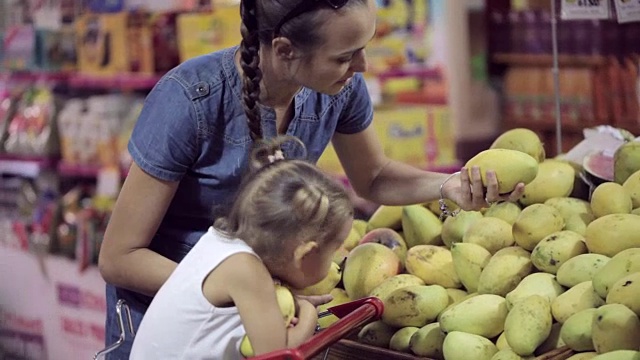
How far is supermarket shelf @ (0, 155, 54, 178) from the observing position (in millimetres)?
5129

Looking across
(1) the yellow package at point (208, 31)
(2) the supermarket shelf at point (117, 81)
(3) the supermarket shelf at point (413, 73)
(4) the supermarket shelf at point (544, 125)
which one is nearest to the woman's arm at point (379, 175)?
(1) the yellow package at point (208, 31)

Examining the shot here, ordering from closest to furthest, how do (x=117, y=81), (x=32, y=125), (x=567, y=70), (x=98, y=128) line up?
(x=117, y=81), (x=98, y=128), (x=32, y=125), (x=567, y=70)

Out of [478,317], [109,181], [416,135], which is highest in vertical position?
[478,317]

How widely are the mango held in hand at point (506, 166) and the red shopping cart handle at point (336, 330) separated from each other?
32 centimetres

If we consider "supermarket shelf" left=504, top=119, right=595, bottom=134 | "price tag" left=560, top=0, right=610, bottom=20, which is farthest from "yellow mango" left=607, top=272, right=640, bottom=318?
"supermarket shelf" left=504, top=119, right=595, bottom=134

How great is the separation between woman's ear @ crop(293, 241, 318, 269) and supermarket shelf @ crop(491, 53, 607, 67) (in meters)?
4.50

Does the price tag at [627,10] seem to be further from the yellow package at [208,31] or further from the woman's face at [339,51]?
the yellow package at [208,31]

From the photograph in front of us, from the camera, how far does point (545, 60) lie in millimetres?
6160

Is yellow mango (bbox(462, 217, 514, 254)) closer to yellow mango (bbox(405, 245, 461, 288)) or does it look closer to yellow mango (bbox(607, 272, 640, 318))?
yellow mango (bbox(405, 245, 461, 288))

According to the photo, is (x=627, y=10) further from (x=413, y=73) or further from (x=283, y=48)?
(x=413, y=73)

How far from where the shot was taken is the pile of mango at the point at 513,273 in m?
1.69

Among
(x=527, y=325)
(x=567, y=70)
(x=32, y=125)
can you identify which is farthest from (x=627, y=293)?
(x=567, y=70)

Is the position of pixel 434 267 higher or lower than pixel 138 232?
lower

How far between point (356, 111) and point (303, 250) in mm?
604
